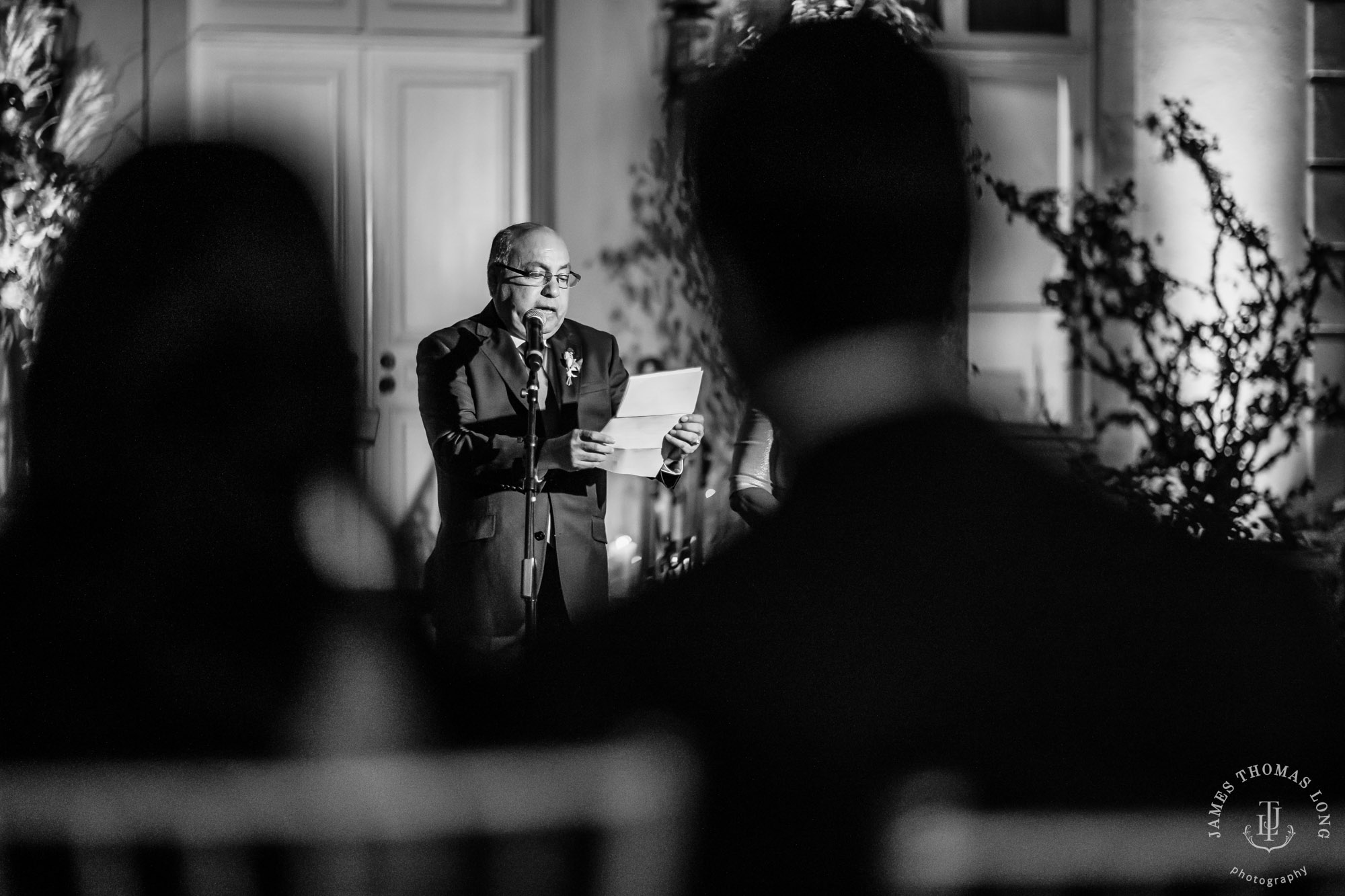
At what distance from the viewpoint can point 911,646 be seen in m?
0.80

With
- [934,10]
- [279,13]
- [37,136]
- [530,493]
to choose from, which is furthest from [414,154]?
[530,493]

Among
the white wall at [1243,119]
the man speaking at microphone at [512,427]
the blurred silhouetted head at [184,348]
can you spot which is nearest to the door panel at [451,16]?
the white wall at [1243,119]

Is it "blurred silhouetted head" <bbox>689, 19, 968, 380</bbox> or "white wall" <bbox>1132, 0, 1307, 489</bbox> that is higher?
"white wall" <bbox>1132, 0, 1307, 489</bbox>

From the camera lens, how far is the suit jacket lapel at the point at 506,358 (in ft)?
11.1

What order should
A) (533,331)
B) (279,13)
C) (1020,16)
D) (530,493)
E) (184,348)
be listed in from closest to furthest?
(184,348) < (530,493) < (533,331) < (279,13) < (1020,16)

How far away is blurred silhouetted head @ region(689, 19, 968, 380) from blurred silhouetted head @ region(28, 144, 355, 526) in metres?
0.38

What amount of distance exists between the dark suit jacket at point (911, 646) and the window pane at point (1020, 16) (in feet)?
21.1

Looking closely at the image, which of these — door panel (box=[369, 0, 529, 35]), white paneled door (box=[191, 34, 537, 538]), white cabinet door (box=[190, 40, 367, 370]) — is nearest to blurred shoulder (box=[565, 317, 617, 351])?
white cabinet door (box=[190, 40, 367, 370])

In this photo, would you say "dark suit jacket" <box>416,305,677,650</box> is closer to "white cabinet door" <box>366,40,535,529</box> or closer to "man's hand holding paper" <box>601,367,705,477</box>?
"man's hand holding paper" <box>601,367,705,477</box>

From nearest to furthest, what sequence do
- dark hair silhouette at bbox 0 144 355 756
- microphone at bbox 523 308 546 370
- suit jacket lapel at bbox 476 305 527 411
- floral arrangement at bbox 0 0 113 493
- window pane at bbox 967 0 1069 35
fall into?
1. dark hair silhouette at bbox 0 144 355 756
2. microphone at bbox 523 308 546 370
3. suit jacket lapel at bbox 476 305 527 411
4. floral arrangement at bbox 0 0 113 493
5. window pane at bbox 967 0 1069 35

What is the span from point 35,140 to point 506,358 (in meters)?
3.50

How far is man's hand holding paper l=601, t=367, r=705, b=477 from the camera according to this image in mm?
3146

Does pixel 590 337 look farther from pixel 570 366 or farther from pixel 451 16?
pixel 451 16

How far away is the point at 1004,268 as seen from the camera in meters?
0.91
